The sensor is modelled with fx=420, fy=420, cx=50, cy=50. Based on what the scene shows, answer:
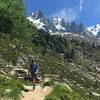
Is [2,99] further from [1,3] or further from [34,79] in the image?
[1,3]

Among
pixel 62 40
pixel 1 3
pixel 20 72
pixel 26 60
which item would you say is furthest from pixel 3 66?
pixel 62 40

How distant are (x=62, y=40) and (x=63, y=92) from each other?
116160 mm

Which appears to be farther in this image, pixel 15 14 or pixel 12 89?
pixel 15 14

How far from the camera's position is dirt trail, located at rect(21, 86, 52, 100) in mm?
25500

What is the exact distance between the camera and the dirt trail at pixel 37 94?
83.7 ft

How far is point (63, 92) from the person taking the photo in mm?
25156

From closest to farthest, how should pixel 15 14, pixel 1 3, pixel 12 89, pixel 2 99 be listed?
pixel 2 99 → pixel 12 89 → pixel 1 3 → pixel 15 14

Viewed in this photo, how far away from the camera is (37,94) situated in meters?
26.8

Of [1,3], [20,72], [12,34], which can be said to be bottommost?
[20,72]

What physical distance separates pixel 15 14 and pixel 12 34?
4.39 meters

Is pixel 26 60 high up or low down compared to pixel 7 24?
down

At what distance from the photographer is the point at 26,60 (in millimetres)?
64250

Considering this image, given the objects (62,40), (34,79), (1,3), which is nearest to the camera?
(34,79)

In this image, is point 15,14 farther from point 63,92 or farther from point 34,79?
point 63,92
